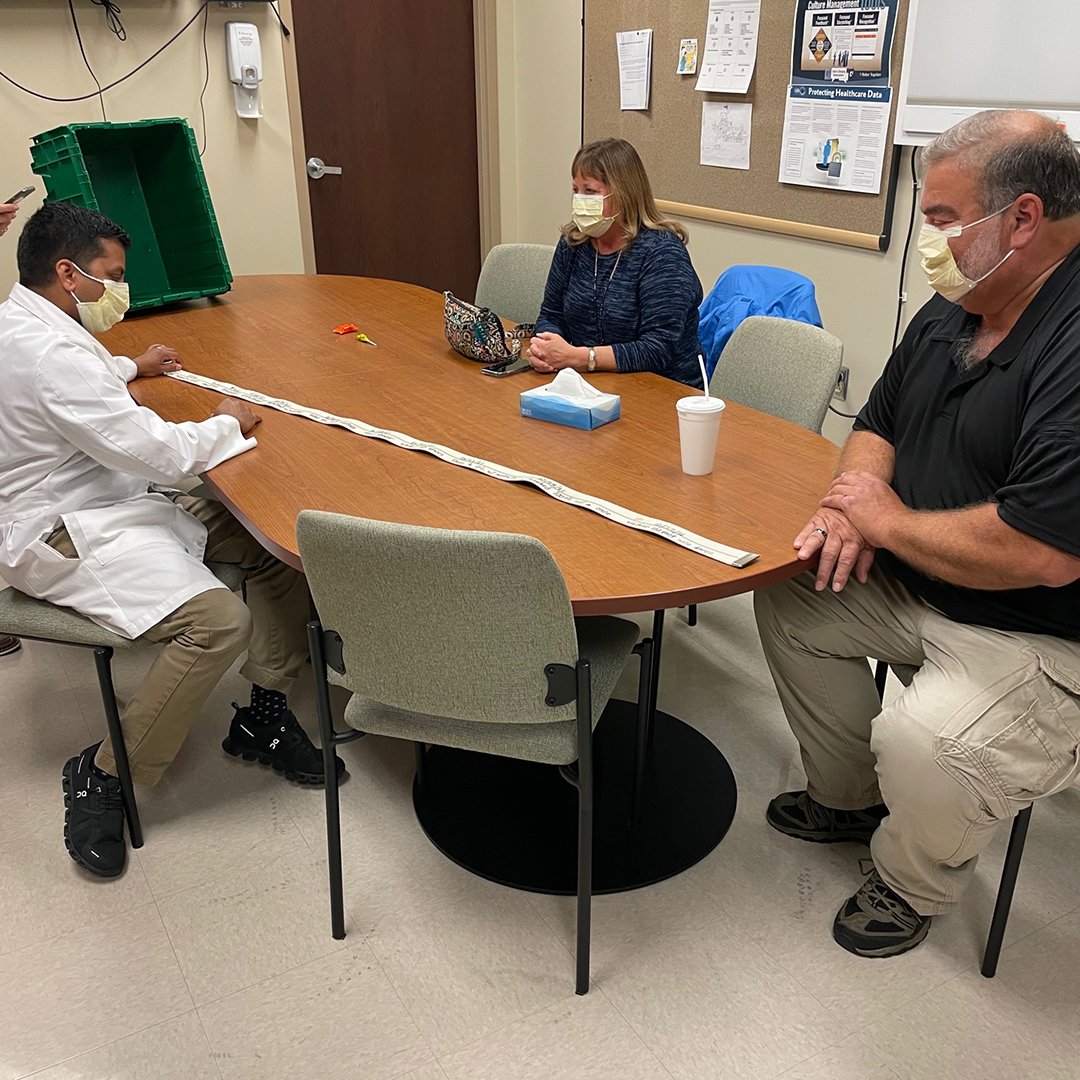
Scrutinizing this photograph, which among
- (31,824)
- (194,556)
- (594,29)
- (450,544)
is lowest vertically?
(31,824)

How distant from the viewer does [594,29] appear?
13.9ft

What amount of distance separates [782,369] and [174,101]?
2839 mm

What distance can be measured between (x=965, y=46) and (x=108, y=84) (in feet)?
9.60

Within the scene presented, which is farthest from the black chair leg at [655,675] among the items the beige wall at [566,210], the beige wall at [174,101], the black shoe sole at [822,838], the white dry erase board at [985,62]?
the beige wall at [174,101]

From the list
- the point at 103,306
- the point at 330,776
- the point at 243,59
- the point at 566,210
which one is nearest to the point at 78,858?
the point at 330,776

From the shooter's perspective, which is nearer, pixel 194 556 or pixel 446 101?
pixel 194 556

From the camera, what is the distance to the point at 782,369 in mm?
2266

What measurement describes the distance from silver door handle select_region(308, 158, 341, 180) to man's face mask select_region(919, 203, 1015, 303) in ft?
11.2

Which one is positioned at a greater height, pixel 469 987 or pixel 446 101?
pixel 446 101

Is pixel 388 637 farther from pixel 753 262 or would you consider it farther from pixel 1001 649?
pixel 753 262

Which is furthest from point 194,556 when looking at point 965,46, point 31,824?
point 965,46

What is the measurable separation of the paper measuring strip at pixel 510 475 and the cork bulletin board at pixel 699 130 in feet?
6.53

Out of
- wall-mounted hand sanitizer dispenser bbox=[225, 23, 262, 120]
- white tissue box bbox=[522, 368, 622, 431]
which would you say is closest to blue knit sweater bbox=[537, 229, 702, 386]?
white tissue box bbox=[522, 368, 622, 431]

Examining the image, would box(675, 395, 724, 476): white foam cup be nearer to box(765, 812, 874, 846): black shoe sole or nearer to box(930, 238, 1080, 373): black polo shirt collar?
box(930, 238, 1080, 373): black polo shirt collar
